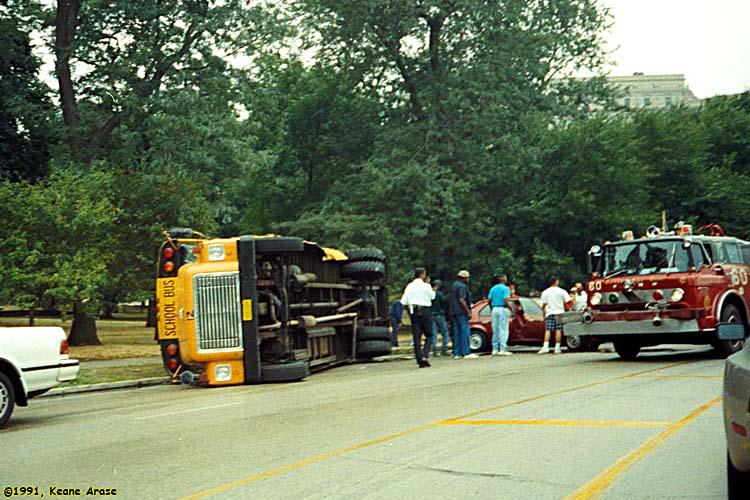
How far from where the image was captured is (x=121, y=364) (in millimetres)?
24906

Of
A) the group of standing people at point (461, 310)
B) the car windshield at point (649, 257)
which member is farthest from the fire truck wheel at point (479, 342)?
the car windshield at point (649, 257)

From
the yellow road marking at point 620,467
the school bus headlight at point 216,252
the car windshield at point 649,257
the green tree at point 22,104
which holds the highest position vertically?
the green tree at point 22,104

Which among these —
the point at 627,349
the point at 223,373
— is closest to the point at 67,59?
the point at 223,373

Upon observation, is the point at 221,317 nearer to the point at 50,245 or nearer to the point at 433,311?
the point at 433,311

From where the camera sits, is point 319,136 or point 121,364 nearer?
point 121,364

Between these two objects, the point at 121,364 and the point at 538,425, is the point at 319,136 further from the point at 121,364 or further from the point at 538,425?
the point at 538,425

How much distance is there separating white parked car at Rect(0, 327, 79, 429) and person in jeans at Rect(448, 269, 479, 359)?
11318 millimetres

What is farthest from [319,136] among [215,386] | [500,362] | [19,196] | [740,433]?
[740,433]

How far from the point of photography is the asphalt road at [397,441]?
297 inches

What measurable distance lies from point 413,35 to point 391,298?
1113 cm

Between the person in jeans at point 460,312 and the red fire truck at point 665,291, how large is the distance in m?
3.80

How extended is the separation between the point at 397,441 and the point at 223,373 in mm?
8422

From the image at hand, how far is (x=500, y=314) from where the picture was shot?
24047 millimetres

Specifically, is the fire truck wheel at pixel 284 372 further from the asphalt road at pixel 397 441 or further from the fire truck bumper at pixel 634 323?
the fire truck bumper at pixel 634 323
